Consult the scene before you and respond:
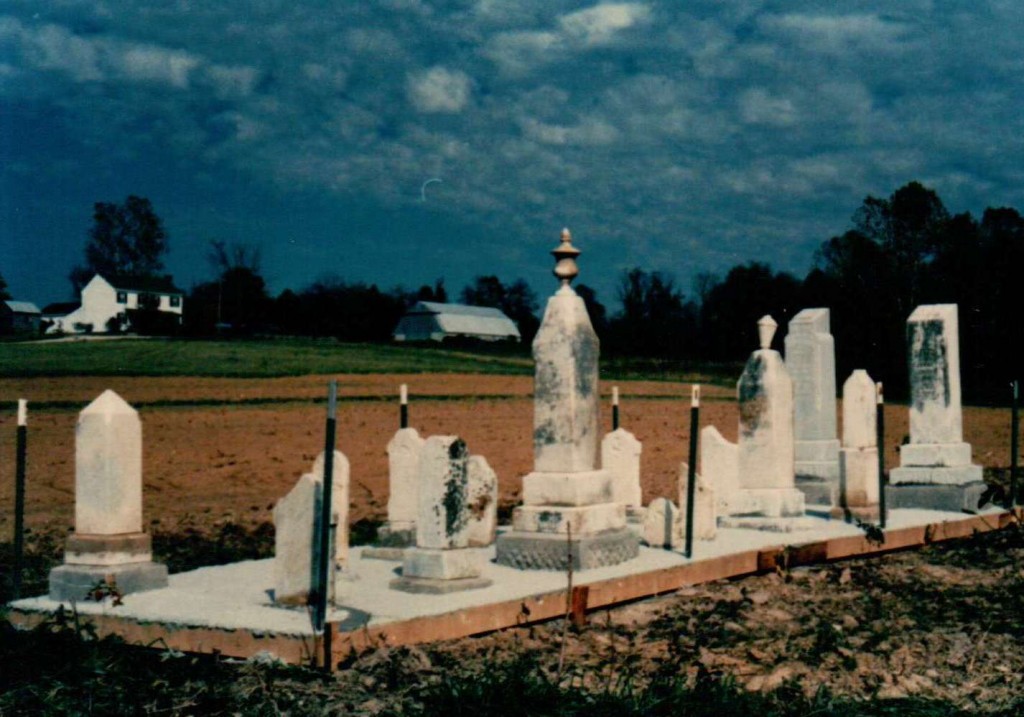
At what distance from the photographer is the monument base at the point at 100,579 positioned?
8289 mm

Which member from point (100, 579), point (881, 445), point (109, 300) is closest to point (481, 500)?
point (100, 579)

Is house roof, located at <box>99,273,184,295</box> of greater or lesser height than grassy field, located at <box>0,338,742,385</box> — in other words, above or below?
above

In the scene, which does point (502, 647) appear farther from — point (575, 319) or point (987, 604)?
point (987, 604)

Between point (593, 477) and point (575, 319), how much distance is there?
1.36m

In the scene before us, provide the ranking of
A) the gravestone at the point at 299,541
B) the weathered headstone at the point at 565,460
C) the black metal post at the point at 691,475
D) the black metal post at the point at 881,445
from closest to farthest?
the gravestone at the point at 299,541 → the weathered headstone at the point at 565,460 → the black metal post at the point at 691,475 → the black metal post at the point at 881,445

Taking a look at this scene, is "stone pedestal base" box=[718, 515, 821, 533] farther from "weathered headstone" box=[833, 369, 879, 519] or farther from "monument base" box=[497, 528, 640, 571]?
"monument base" box=[497, 528, 640, 571]

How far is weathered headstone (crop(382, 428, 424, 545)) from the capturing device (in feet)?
34.6

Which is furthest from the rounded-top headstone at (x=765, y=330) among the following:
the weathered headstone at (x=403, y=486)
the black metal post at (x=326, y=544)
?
the black metal post at (x=326, y=544)

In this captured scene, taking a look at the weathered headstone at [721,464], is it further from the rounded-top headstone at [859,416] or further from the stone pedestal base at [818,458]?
the stone pedestal base at [818,458]

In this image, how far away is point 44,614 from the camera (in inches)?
315

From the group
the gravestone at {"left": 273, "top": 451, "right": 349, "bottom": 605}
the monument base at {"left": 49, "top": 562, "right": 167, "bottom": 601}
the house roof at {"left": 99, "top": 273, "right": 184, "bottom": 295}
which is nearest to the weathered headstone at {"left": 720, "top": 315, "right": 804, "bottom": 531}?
the gravestone at {"left": 273, "top": 451, "right": 349, "bottom": 605}

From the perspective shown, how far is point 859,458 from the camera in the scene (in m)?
13.0

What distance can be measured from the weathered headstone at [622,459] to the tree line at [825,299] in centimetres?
2950

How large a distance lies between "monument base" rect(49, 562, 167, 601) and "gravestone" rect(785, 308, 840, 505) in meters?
8.86
